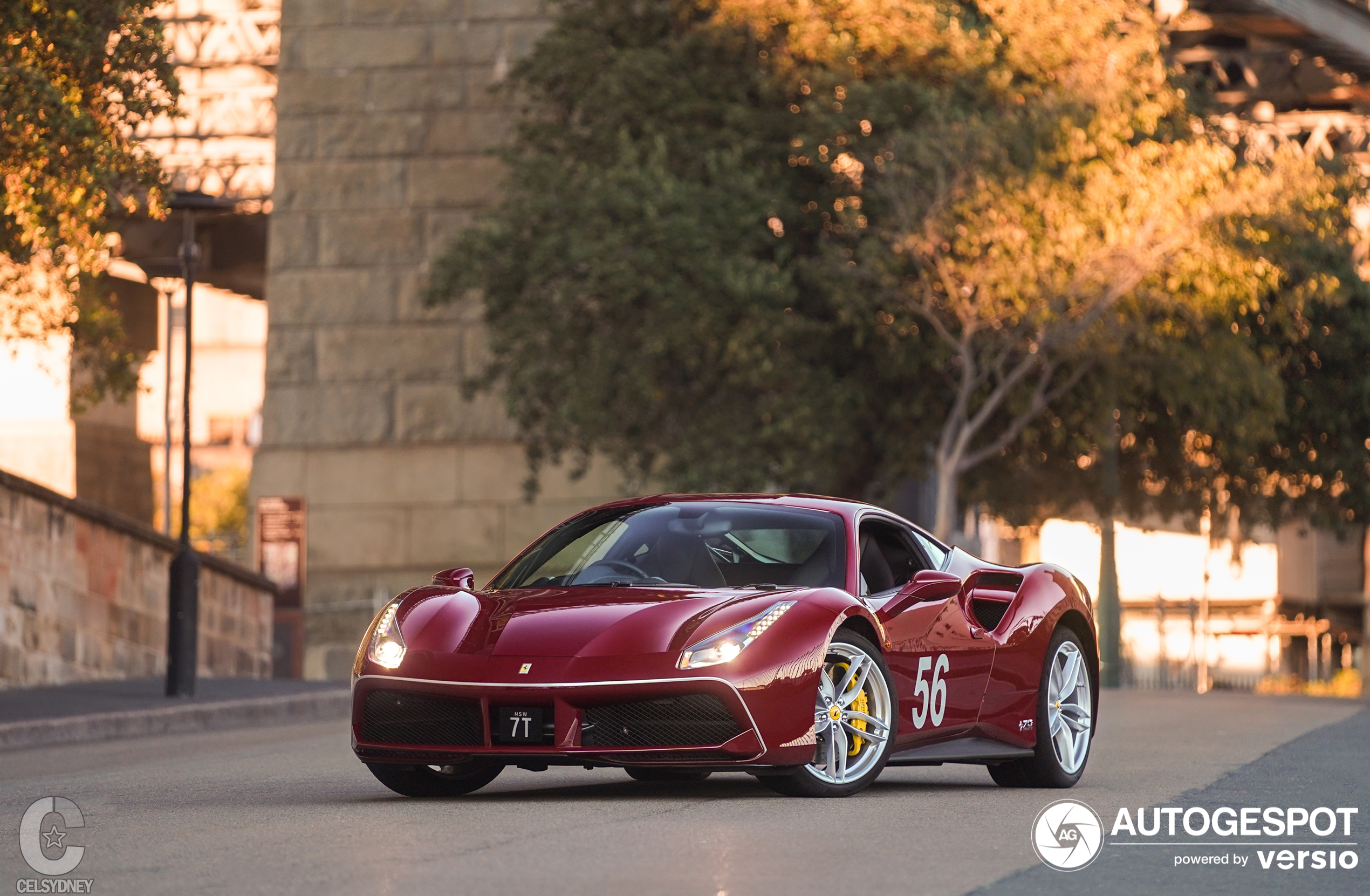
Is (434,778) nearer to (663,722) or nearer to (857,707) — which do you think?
(663,722)

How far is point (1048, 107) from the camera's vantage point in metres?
24.9

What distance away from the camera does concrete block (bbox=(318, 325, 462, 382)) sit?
1372 inches

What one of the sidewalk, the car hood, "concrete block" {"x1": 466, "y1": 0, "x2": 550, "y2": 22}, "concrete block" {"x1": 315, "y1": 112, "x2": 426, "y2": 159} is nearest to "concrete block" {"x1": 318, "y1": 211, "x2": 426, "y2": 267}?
"concrete block" {"x1": 315, "y1": 112, "x2": 426, "y2": 159}

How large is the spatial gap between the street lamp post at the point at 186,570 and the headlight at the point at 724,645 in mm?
10731

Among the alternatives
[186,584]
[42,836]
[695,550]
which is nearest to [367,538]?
[186,584]

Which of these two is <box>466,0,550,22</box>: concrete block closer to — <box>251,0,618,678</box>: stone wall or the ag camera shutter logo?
<box>251,0,618,678</box>: stone wall

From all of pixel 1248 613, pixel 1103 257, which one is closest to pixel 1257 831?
pixel 1103 257

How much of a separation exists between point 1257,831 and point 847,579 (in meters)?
1.93

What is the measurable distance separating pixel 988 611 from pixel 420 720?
285cm

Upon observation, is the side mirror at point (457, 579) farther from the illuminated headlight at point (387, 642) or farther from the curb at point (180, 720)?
the curb at point (180, 720)

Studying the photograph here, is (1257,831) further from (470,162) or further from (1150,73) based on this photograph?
(470,162)

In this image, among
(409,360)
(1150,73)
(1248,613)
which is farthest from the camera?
(1248,613)

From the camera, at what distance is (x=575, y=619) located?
27.8 ft

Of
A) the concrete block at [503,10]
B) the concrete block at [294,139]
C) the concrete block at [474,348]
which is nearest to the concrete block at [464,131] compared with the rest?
the concrete block at [503,10]
